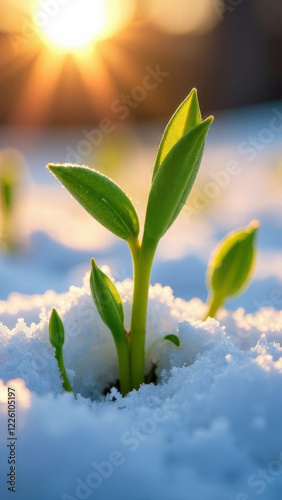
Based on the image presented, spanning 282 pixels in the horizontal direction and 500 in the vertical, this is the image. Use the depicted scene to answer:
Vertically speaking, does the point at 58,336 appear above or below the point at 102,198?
below

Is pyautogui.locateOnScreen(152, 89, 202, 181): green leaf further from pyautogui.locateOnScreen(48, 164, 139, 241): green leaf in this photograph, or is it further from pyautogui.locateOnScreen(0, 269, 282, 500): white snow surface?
pyautogui.locateOnScreen(0, 269, 282, 500): white snow surface

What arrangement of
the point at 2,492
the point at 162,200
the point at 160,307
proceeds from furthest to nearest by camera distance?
the point at 160,307 < the point at 162,200 < the point at 2,492

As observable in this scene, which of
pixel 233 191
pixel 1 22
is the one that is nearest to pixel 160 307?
pixel 233 191

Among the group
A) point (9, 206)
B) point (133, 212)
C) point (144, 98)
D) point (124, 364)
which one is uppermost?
point (144, 98)

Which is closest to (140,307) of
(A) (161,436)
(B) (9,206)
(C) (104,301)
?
(C) (104,301)

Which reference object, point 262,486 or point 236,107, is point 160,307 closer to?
point 262,486

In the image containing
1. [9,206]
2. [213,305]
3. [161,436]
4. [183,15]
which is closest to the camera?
[161,436]

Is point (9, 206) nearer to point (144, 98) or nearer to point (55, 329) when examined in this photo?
point (55, 329)
